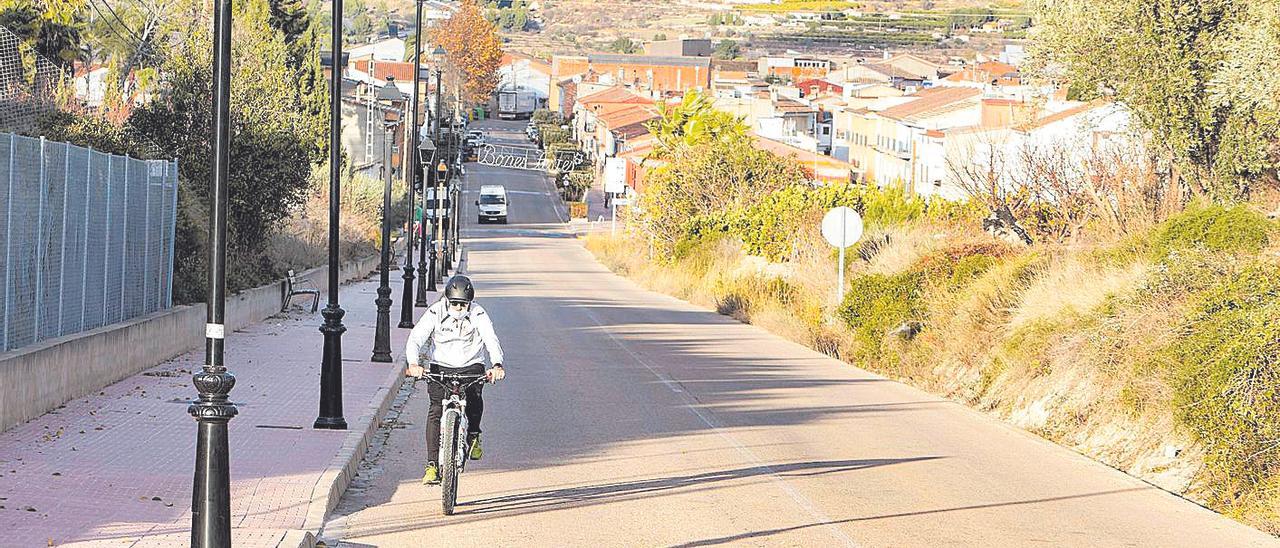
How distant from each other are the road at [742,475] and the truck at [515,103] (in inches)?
6086

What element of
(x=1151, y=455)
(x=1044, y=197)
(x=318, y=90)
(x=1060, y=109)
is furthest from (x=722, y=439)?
(x=1060, y=109)

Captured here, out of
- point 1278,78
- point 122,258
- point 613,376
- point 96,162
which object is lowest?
point 613,376

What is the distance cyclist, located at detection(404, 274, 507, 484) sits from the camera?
10.8 metres

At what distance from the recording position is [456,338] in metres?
10.9

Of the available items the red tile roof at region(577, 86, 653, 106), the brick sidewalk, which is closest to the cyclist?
the brick sidewalk

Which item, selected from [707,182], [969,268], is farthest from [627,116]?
[969,268]

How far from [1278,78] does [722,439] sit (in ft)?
28.3

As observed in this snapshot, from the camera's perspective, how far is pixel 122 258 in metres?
17.9

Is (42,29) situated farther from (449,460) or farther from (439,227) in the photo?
(439,227)

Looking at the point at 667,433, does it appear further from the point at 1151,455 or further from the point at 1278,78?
the point at 1278,78

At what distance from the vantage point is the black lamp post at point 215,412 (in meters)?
7.47

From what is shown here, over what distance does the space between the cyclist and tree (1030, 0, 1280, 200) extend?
13426mm

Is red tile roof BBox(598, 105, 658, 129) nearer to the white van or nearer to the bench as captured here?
the white van

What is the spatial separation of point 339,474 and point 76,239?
20.8 ft
